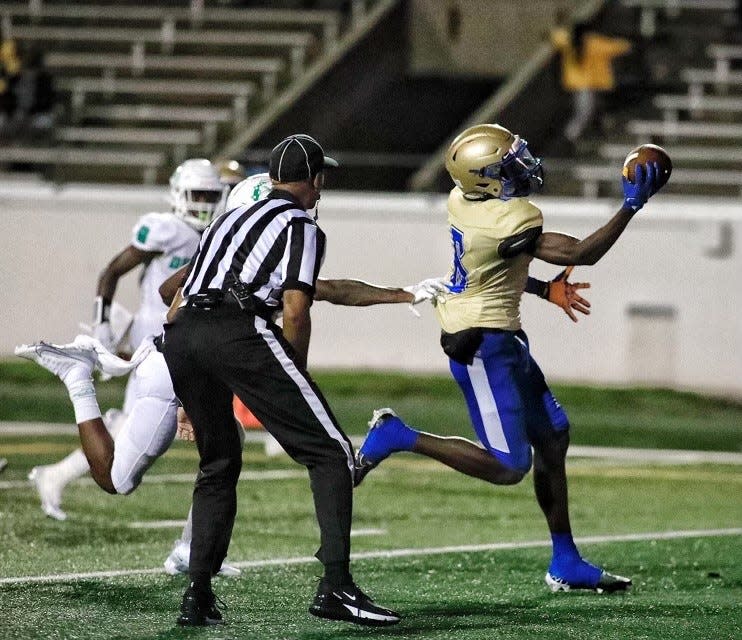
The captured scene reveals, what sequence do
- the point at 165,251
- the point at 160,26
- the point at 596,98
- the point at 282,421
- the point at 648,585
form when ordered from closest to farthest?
the point at 282,421
the point at 648,585
the point at 165,251
the point at 596,98
the point at 160,26

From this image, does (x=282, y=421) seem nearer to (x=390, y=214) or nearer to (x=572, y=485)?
(x=572, y=485)

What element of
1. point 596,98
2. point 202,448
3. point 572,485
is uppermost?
point 596,98

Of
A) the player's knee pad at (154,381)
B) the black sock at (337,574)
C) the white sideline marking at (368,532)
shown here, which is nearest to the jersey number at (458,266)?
the player's knee pad at (154,381)

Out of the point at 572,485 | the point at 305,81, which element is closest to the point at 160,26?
the point at 305,81

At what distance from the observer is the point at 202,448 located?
232 inches

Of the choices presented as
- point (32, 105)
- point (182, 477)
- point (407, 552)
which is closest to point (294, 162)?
point (407, 552)

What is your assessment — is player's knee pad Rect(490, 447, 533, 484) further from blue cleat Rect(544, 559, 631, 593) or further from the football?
the football

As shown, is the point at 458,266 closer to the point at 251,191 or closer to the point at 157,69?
the point at 251,191

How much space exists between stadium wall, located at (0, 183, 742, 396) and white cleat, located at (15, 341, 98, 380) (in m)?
9.09

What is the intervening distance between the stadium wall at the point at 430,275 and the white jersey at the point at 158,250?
22.8 ft

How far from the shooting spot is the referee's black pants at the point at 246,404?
574 centimetres

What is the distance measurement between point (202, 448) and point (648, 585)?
221 cm

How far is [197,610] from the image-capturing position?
5820 millimetres

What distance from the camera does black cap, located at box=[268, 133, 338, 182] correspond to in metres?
5.97
